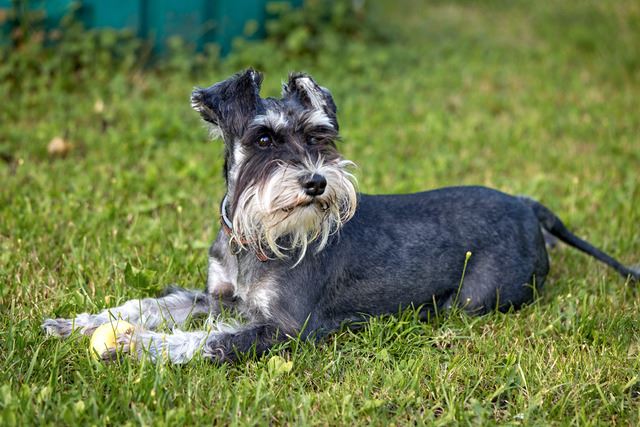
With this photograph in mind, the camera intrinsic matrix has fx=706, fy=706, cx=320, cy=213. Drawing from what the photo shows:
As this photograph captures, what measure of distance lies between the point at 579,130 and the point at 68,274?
19.9ft

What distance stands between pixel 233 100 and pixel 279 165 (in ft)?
1.65

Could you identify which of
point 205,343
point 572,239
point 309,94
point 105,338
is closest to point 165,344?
point 205,343

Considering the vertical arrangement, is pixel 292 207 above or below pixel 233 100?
below

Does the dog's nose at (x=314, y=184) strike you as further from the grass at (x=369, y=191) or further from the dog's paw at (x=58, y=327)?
the dog's paw at (x=58, y=327)

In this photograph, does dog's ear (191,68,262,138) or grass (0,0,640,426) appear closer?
grass (0,0,640,426)

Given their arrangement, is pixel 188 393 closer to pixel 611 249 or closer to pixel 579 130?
pixel 611 249

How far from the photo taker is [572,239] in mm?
4977

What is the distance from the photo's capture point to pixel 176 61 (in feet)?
28.2

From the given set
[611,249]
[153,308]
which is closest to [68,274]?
[153,308]

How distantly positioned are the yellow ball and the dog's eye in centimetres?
121

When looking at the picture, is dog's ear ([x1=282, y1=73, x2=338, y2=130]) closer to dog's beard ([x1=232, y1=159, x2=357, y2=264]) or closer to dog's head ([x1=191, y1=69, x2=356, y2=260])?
dog's head ([x1=191, y1=69, x2=356, y2=260])

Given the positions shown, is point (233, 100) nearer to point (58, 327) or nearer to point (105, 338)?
point (105, 338)

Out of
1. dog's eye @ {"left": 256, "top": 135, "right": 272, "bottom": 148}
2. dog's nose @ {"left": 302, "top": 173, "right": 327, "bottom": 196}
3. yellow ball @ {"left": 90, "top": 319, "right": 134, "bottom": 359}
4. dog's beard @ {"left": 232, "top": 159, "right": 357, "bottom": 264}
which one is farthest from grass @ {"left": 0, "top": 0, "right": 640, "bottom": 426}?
dog's eye @ {"left": 256, "top": 135, "right": 272, "bottom": 148}

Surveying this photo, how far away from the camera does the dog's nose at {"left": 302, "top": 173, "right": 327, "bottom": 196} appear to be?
356 cm
